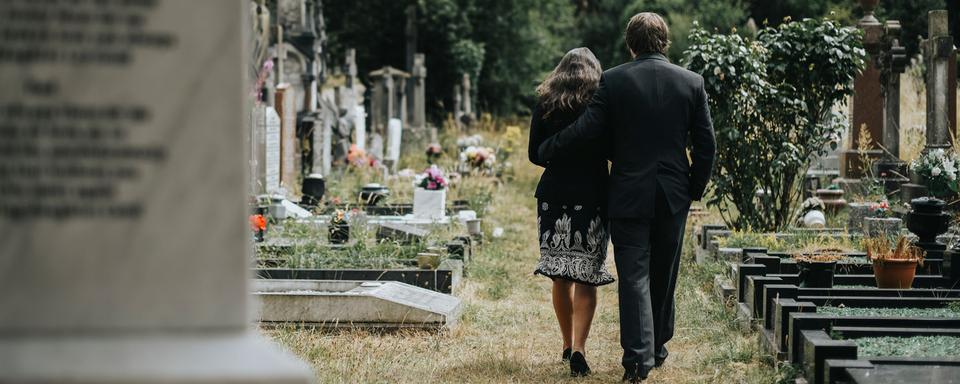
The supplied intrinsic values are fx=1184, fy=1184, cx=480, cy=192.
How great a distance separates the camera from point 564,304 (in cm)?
612

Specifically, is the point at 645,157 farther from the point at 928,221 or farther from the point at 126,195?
the point at 126,195

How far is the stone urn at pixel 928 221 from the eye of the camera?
7957 mm

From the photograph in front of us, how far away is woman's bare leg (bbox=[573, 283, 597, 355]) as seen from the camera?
235 inches

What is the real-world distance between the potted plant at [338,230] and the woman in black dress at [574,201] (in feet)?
13.3

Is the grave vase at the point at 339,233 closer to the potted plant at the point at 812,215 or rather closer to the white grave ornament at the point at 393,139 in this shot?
the potted plant at the point at 812,215

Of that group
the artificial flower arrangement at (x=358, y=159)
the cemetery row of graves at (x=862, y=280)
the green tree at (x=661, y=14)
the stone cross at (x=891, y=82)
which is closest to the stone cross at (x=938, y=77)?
the cemetery row of graves at (x=862, y=280)

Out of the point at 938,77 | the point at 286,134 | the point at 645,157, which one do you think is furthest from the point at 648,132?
the point at 286,134

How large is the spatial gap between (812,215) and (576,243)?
527 centimetres

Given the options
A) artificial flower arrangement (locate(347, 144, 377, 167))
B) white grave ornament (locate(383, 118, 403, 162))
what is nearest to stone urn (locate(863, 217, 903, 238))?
artificial flower arrangement (locate(347, 144, 377, 167))

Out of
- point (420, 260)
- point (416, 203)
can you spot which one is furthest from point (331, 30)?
point (420, 260)

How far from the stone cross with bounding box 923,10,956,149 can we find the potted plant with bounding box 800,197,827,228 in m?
→ 2.11

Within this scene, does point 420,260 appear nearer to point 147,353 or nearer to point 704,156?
point 704,156

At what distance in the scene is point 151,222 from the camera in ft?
8.41

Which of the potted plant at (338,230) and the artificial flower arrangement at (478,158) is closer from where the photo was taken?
the potted plant at (338,230)
